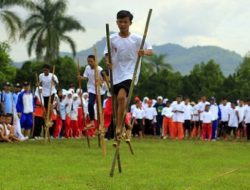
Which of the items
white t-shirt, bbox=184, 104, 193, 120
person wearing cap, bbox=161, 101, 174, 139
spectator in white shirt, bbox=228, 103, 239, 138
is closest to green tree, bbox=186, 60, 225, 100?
spectator in white shirt, bbox=228, 103, 239, 138

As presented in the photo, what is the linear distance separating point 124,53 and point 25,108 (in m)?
10.3

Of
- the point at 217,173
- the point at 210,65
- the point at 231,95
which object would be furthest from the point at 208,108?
the point at 210,65

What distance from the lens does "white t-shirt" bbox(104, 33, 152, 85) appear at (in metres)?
11.4

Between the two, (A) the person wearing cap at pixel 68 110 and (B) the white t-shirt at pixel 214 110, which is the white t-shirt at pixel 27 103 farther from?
(B) the white t-shirt at pixel 214 110

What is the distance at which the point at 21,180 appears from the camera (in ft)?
27.4

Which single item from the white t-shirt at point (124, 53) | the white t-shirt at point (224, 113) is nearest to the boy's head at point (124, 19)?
the white t-shirt at point (124, 53)

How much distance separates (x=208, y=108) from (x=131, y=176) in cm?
2031

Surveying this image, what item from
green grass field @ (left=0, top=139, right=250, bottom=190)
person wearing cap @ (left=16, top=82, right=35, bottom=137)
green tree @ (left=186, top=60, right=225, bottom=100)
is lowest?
green grass field @ (left=0, top=139, right=250, bottom=190)

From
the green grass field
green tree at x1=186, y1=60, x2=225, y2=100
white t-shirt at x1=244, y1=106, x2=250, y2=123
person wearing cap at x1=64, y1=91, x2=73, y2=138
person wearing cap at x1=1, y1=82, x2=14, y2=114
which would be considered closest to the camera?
the green grass field

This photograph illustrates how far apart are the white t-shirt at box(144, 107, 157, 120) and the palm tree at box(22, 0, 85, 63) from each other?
25.1 meters

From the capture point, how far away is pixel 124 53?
1146 cm

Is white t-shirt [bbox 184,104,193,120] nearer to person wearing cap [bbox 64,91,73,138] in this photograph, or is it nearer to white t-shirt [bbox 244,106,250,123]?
white t-shirt [bbox 244,106,250,123]

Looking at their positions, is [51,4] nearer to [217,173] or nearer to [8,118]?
[8,118]

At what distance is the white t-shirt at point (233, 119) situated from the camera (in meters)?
31.1
